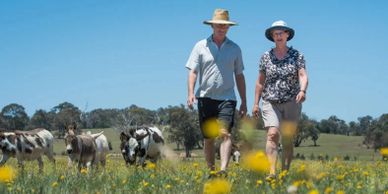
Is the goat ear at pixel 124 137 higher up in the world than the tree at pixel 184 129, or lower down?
lower down

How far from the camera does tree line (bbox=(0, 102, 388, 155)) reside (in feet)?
362

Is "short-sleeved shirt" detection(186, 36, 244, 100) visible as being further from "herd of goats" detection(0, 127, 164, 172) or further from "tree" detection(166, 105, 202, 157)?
"tree" detection(166, 105, 202, 157)

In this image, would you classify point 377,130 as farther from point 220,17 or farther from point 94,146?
point 220,17

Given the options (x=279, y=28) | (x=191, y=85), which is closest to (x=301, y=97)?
(x=279, y=28)

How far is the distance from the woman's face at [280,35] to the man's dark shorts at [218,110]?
1.17 meters

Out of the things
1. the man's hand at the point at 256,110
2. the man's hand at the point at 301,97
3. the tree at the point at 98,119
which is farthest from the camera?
the tree at the point at 98,119

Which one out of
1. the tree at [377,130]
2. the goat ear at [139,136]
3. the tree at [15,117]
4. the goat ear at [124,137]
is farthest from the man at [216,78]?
the tree at [15,117]

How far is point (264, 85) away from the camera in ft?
32.1

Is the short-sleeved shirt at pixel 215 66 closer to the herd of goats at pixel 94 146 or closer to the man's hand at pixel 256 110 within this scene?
the man's hand at pixel 256 110

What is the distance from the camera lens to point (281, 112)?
9570 mm

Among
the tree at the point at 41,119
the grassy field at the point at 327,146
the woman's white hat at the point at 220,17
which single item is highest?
the tree at the point at 41,119

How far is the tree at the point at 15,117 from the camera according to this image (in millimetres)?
146000

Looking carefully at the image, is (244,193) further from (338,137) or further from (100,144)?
(338,137)

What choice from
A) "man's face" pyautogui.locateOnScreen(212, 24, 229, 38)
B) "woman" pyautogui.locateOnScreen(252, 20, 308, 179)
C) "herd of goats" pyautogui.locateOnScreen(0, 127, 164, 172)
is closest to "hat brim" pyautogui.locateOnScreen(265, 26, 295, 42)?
"woman" pyautogui.locateOnScreen(252, 20, 308, 179)
